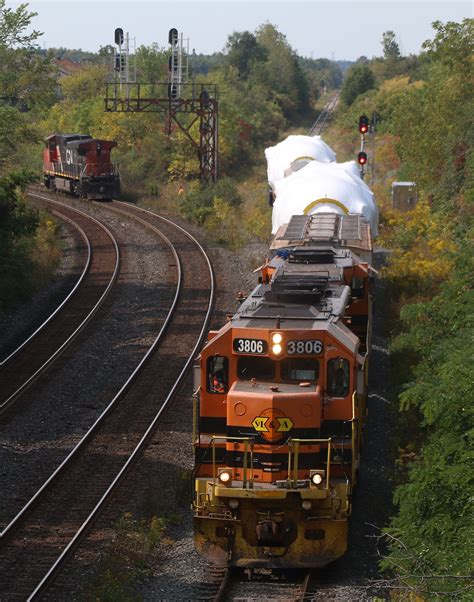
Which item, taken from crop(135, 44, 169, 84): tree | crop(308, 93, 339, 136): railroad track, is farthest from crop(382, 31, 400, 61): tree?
crop(135, 44, 169, 84): tree

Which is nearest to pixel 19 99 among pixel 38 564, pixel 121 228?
pixel 121 228

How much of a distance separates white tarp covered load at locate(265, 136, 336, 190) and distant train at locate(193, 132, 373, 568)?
1925 centimetres

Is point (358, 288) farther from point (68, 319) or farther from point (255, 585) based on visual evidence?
point (68, 319)

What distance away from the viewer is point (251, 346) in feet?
40.2

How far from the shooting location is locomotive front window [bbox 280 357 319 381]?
484 inches

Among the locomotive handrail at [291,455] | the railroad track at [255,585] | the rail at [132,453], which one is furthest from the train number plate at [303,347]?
the rail at [132,453]

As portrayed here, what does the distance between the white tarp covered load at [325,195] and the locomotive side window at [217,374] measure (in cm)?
1195

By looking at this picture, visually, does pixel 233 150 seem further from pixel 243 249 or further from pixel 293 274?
pixel 293 274

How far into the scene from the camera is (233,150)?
59.7m

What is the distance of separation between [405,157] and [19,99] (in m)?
16.2

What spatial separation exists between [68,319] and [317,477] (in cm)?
1567

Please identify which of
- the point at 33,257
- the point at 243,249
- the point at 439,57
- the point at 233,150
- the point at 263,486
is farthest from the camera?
the point at 233,150

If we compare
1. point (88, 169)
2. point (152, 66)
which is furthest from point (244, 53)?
point (88, 169)

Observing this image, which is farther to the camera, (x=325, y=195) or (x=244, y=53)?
(x=244, y=53)
